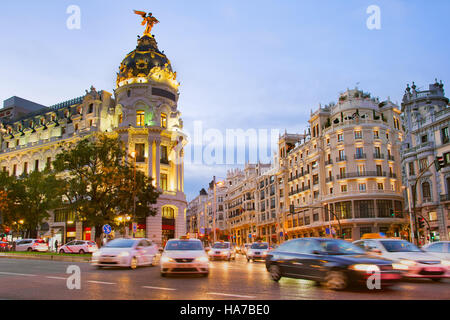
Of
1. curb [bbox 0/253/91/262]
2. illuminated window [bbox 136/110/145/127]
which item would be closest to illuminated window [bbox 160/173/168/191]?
illuminated window [bbox 136/110/145/127]

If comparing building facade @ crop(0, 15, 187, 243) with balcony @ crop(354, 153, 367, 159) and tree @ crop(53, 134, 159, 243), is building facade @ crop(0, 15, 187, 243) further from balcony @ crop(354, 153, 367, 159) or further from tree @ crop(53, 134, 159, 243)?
balcony @ crop(354, 153, 367, 159)

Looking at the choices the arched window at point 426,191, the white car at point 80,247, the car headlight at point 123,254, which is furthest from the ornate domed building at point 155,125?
the car headlight at point 123,254

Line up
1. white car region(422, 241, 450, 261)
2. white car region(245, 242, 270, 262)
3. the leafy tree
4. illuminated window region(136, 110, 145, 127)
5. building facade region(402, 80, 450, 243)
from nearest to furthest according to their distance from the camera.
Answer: white car region(422, 241, 450, 261) < white car region(245, 242, 270, 262) < building facade region(402, 80, 450, 243) < the leafy tree < illuminated window region(136, 110, 145, 127)

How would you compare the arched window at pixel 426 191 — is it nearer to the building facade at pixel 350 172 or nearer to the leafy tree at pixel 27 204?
the building facade at pixel 350 172

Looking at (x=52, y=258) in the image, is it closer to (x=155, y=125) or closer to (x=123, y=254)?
(x=123, y=254)

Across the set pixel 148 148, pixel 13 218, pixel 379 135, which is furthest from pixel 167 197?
pixel 379 135

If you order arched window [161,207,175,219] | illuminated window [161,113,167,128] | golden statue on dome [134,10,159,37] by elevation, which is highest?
golden statue on dome [134,10,159,37]

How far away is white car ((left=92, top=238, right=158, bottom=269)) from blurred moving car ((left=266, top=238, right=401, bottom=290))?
23.6ft

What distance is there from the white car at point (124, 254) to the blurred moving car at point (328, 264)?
719 cm

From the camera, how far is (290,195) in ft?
239

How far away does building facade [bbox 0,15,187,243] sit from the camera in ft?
180

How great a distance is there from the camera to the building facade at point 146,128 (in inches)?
2163

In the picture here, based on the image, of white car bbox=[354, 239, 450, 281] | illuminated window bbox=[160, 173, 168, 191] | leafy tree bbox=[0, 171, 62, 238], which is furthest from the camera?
illuminated window bbox=[160, 173, 168, 191]
